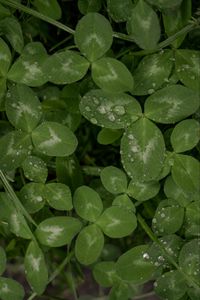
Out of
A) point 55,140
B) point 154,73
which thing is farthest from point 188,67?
point 55,140

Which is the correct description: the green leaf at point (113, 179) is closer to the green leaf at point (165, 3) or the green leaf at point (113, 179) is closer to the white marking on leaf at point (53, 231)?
the white marking on leaf at point (53, 231)

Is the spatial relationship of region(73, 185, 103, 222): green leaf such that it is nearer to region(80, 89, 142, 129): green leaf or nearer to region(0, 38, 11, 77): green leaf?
region(80, 89, 142, 129): green leaf

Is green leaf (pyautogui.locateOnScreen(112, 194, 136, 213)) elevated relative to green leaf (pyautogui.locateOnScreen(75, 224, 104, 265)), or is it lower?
elevated

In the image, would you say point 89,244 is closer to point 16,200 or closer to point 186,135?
point 16,200

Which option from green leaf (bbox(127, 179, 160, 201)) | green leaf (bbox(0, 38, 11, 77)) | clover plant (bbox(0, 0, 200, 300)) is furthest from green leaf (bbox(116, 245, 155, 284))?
green leaf (bbox(0, 38, 11, 77))

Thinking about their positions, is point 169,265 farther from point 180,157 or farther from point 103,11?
point 103,11

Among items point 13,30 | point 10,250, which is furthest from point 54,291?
point 13,30
